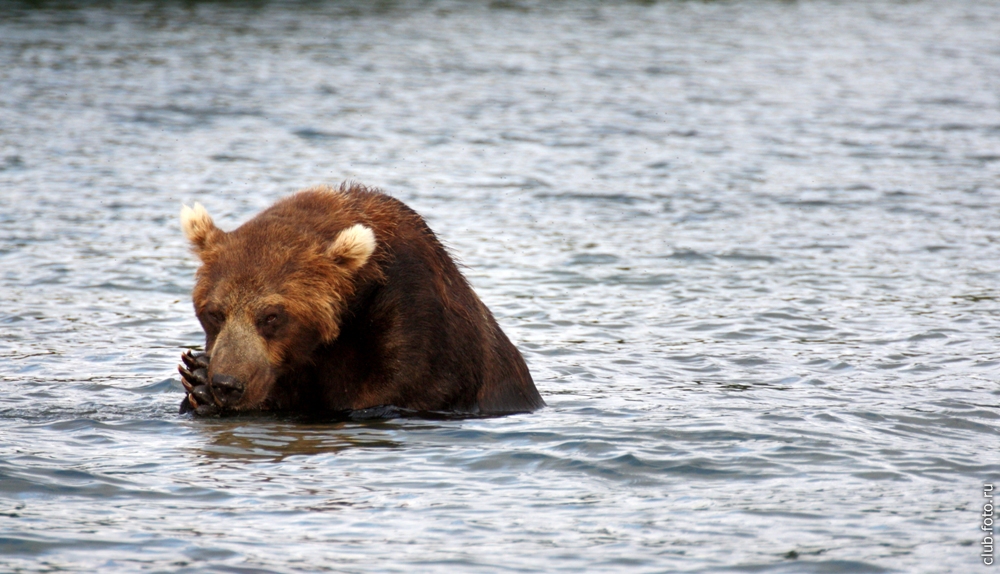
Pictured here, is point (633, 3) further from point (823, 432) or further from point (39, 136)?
point (823, 432)

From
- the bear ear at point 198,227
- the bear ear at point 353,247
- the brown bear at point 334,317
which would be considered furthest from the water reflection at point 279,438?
the bear ear at point 198,227

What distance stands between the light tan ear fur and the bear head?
0.68ft

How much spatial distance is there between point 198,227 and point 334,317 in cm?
110

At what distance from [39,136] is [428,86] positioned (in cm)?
909

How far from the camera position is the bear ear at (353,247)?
25.3ft

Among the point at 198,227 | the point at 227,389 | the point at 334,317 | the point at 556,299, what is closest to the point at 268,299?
the point at 334,317

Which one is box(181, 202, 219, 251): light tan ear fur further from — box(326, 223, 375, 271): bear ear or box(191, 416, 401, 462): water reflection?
box(191, 416, 401, 462): water reflection

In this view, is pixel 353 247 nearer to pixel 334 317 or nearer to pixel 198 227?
pixel 334 317

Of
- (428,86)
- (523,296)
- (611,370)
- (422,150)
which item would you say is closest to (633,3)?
(428,86)

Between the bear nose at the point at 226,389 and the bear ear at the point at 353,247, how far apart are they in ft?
3.13

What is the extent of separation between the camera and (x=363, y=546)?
19.7ft

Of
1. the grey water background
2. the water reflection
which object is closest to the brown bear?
the water reflection

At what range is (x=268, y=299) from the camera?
25.6ft

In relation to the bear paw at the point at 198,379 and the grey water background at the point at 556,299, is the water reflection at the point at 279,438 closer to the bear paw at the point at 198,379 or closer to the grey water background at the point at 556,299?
the grey water background at the point at 556,299
